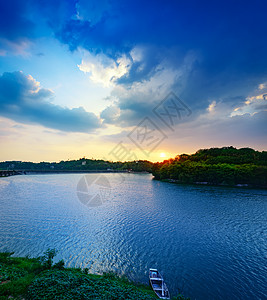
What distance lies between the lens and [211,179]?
2589 inches

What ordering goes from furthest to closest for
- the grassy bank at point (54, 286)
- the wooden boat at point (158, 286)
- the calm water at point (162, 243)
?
the calm water at point (162, 243), the wooden boat at point (158, 286), the grassy bank at point (54, 286)

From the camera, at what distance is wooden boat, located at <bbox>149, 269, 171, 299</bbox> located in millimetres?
8862

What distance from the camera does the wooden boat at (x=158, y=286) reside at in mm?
8862

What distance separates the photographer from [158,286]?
31.6 ft

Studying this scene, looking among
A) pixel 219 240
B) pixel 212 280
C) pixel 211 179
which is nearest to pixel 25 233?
pixel 212 280

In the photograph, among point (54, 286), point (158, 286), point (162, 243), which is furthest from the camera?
point (162, 243)

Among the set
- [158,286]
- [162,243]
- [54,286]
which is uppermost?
[54,286]

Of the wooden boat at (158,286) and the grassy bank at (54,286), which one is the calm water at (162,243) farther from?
the grassy bank at (54,286)

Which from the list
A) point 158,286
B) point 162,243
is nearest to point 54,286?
point 158,286

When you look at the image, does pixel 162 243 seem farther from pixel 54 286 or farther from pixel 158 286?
pixel 54 286

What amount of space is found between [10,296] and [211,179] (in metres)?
70.4

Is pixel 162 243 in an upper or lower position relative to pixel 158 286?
lower

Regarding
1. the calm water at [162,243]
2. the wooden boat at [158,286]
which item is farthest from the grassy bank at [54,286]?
the calm water at [162,243]

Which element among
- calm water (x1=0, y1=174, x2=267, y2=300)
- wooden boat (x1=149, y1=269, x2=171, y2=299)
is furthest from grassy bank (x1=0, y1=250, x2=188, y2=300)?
calm water (x1=0, y1=174, x2=267, y2=300)
